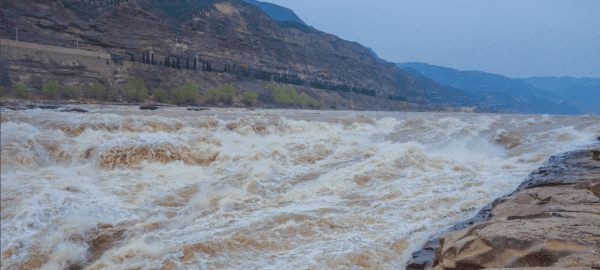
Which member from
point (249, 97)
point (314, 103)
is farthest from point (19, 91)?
point (314, 103)

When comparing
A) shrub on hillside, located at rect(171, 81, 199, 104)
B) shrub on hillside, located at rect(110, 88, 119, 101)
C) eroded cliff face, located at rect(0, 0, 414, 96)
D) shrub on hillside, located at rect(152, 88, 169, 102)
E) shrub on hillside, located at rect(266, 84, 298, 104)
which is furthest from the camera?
shrub on hillside, located at rect(266, 84, 298, 104)

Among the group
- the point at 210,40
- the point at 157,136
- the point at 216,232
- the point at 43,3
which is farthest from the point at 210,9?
the point at 216,232

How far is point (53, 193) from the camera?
20.7ft

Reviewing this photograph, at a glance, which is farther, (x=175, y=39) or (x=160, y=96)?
(x=175, y=39)

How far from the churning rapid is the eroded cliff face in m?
29.5

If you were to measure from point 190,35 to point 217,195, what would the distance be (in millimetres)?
86213

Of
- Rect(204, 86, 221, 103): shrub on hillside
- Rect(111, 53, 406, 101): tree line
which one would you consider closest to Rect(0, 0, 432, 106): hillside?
Rect(111, 53, 406, 101): tree line

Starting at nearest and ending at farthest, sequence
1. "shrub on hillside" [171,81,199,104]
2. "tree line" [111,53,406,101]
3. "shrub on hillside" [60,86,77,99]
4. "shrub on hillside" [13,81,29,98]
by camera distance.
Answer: "shrub on hillside" [13,81,29,98] → "shrub on hillside" [60,86,77,99] → "shrub on hillside" [171,81,199,104] → "tree line" [111,53,406,101]

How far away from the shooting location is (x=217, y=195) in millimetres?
8102

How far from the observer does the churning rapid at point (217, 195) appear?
4945mm

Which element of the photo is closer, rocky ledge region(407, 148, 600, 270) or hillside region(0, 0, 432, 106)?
rocky ledge region(407, 148, 600, 270)

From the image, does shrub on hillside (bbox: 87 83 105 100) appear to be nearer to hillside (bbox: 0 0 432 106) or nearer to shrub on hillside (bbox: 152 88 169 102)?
hillside (bbox: 0 0 432 106)

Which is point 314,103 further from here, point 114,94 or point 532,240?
point 532,240

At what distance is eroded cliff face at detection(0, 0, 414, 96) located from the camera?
190ft
